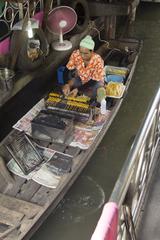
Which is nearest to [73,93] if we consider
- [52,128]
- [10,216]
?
[52,128]

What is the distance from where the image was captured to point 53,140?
391cm

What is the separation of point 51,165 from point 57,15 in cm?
292

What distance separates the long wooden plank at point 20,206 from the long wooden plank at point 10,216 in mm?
41

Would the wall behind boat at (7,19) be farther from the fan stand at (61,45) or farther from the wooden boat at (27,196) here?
the wooden boat at (27,196)

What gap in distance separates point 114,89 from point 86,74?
17.3 inches

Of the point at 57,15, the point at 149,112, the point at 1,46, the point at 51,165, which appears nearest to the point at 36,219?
the point at 51,165

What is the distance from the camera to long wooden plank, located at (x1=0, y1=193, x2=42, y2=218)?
3.04 meters

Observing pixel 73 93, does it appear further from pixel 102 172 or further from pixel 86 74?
pixel 102 172

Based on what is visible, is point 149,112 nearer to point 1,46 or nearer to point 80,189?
point 80,189

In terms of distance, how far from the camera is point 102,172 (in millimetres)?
4328

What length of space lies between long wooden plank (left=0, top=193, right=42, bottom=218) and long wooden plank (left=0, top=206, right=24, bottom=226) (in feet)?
0.13

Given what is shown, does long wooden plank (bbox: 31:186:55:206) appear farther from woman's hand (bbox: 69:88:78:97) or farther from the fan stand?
the fan stand

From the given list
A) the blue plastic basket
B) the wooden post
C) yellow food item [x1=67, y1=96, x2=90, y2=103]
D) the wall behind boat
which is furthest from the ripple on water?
the wooden post

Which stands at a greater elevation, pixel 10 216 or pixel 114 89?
pixel 114 89
